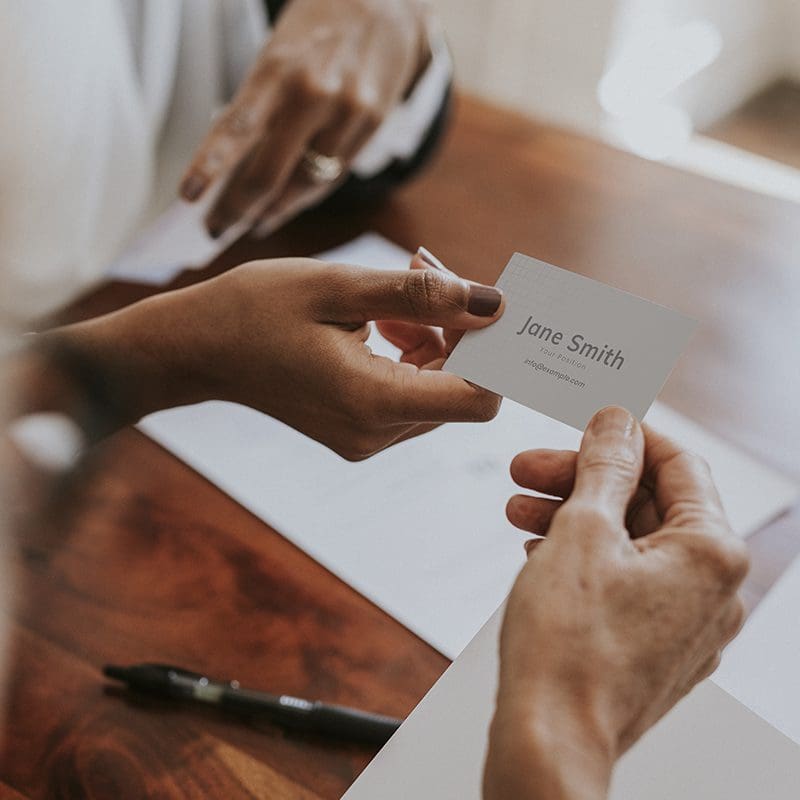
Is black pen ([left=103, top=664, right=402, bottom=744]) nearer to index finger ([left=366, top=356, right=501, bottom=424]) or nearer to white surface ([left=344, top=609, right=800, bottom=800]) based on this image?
white surface ([left=344, top=609, right=800, bottom=800])

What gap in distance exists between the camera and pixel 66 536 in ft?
1.96

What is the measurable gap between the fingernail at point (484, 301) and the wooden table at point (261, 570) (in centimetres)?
9

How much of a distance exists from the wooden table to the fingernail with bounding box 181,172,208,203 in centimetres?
7

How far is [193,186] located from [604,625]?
54 centimetres

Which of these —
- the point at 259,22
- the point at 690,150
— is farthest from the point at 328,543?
the point at 690,150

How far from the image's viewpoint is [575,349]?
0.44 meters

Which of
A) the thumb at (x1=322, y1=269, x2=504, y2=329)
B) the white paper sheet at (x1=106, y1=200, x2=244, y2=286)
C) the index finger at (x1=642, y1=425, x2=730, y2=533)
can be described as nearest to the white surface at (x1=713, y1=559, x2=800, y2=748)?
the index finger at (x1=642, y1=425, x2=730, y2=533)

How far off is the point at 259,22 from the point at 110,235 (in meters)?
0.29

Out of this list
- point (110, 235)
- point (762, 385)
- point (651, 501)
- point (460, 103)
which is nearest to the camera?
point (651, 501)

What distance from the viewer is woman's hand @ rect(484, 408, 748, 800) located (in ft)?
1.08

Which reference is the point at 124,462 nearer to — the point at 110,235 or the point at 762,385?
the point at 110,235

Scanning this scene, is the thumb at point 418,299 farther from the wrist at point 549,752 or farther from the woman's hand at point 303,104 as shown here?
the woman's hand at point 303,104

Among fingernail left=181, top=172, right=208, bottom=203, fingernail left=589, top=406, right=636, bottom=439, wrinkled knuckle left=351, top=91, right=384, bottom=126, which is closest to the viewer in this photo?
fingernail left=589, top=406, right=636, bottom=439

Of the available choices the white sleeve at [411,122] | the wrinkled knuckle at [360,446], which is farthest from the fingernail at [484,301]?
the white sleeve at [411,122]
